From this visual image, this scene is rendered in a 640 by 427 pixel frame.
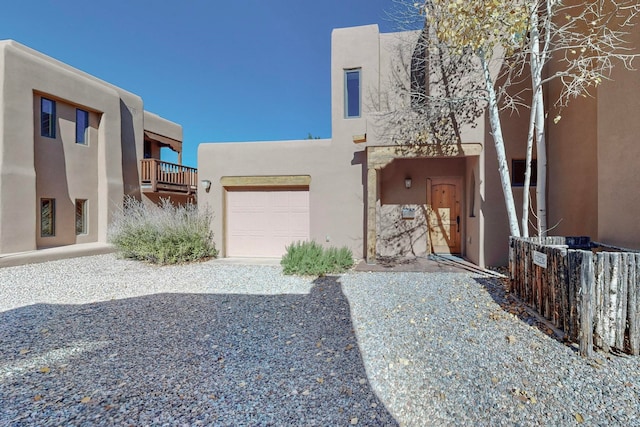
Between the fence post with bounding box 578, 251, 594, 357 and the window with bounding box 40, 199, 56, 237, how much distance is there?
13.8 m

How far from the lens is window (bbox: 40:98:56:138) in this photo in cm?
991

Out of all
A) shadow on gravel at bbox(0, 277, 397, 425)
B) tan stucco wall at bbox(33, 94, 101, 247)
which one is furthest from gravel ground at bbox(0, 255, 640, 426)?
tan stucco wall at bbox(33, 94, 101, 247)

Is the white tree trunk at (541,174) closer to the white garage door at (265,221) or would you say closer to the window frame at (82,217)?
the white garage door at (265,221)

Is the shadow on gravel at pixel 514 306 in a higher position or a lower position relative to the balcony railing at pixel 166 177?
lower

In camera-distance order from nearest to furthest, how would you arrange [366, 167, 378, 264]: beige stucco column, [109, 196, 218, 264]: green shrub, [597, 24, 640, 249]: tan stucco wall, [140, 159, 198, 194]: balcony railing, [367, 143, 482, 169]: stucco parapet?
[597, 24, 640, 249]: tan stucco wall < [367, 143, 482, 169]: stucco parapet < [366, 167, 378, 264]: beige stucco column < [109, 196, 218, 264]: green shrub < [140, 159, 198, 194]: balcony railing

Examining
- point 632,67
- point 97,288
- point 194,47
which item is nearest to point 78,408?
point 97,288

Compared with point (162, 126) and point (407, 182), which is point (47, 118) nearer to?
point (162, 126)

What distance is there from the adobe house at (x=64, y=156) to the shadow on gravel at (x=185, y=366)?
6844 millimetres

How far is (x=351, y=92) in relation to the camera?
8.89m

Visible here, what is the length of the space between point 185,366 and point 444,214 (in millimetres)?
7767

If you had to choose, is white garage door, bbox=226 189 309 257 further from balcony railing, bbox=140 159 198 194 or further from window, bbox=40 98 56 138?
window, bbox=40 98 56 138

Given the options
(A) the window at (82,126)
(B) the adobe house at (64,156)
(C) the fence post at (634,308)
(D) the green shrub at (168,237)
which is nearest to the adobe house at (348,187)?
(D) the green shrub at (168,237)

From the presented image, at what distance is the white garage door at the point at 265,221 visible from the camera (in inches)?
348

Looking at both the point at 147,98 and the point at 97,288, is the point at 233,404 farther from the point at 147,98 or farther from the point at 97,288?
the point at 147,98
